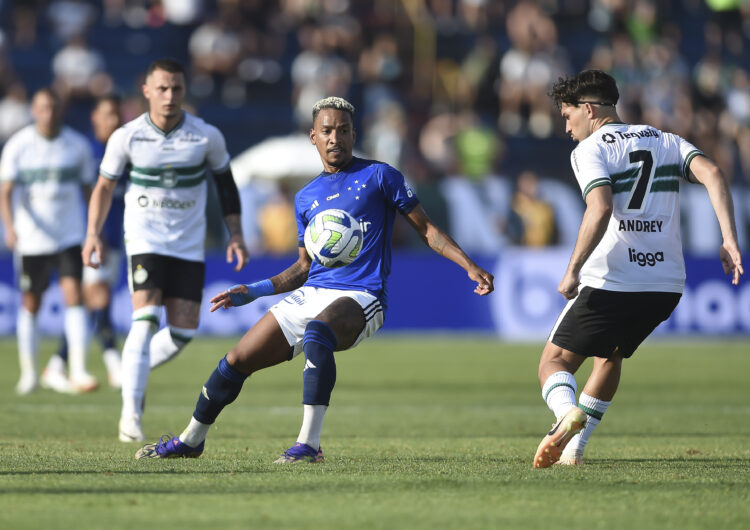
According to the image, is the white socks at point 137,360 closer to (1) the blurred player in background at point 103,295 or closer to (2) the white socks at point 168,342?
(2) the white socks at point 168,342

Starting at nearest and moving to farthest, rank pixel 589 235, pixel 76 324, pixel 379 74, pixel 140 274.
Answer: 1. pixel 589 235
2. pixel 140 274
3. pixel 76 324
4. pixel 379 74

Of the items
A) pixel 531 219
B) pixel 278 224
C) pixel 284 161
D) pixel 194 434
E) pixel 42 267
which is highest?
pixel 284 161

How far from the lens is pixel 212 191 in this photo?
21.7 m

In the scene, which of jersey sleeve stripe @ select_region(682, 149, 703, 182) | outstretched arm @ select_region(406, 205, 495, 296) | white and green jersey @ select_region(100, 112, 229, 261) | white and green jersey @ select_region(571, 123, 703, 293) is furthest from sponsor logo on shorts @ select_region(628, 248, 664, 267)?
white and green jersey @ select_region(100, 112, 229, 261)

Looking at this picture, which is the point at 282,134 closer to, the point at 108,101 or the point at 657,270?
the point at 108,101

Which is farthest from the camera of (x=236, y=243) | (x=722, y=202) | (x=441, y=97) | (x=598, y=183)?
(x=441, y=97)

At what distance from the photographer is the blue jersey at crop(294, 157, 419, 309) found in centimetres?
718

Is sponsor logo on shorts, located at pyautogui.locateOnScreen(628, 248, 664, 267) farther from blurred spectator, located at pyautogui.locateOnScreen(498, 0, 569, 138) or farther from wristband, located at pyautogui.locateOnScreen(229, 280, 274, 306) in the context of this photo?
blurred spectator, located at pyautogui.locateOnScreen(498, 0, 569, 138)

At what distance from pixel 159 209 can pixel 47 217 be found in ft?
13.2

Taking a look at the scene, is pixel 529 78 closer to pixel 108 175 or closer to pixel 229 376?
pixel 108 175

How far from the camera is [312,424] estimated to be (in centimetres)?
690

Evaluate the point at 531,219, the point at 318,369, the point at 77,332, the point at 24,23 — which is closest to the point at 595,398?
the point at 318,369

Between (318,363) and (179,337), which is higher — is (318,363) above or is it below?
above

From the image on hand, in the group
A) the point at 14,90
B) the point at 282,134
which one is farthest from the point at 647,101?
the point at 14,90
